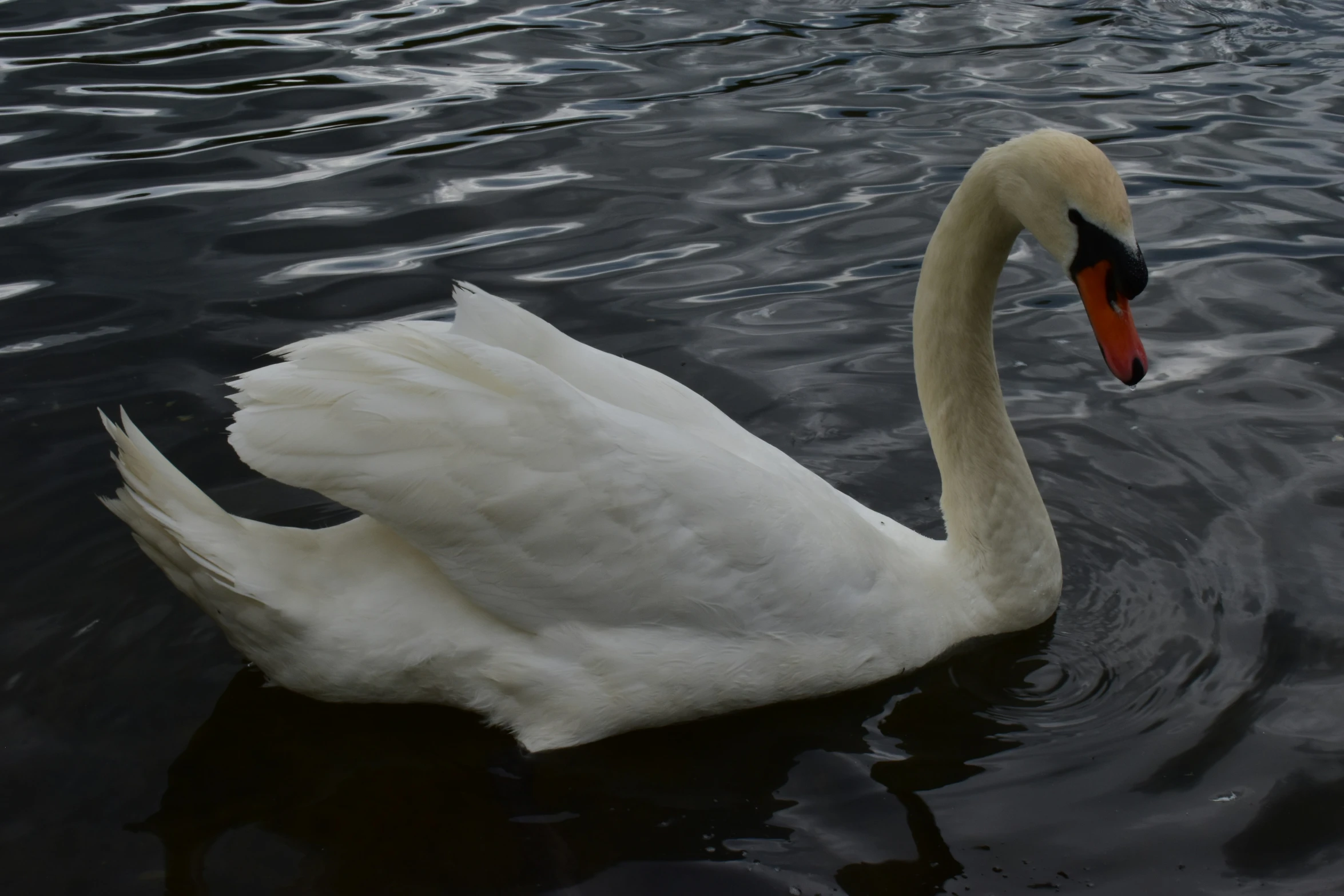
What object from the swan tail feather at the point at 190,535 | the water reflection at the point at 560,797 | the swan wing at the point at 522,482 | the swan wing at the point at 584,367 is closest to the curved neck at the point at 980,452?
the water reflection at the point at 560,797

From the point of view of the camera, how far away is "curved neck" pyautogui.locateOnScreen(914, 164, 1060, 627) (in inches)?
193

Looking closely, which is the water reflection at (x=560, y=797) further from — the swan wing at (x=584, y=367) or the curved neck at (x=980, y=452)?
the swan wing at (x=584, y=367)

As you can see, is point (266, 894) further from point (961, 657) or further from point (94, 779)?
point (961, 657)

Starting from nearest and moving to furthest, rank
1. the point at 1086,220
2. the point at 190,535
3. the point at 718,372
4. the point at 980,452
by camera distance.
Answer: the point at 190,535 → the point at 1086,220 → the point at 980,452 → the point at 718,372

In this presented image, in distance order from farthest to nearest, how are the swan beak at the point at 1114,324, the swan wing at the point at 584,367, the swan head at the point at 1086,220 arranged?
the swan wing at the point at 584,367 < the swan beak at the point at 1114,324 < the swan head at the point at 1086,220

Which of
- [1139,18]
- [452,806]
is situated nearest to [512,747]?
[452,806]

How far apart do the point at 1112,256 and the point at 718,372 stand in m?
2.87

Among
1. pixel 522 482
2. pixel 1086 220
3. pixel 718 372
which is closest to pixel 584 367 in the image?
pixel 522 482

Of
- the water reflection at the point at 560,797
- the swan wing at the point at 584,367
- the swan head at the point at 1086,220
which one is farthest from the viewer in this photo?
the swan wing at the point at 584,367

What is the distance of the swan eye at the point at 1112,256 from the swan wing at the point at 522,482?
1271mm

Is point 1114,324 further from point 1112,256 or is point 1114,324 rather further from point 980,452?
point 980,452

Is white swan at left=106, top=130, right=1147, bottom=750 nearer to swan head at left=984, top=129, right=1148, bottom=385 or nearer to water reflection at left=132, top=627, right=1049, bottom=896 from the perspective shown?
swan head at left=984, top=129, right=1148, bottom=385

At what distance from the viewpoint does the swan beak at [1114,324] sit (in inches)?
174

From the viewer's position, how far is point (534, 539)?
4.25 m
